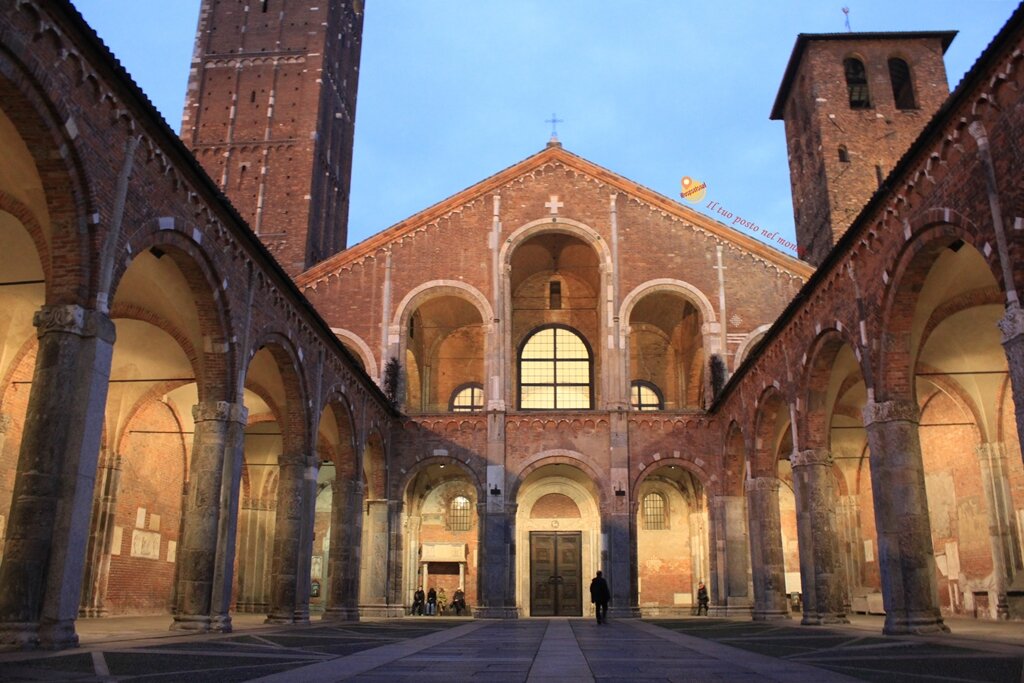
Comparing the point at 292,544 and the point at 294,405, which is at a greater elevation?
the point at 294,405

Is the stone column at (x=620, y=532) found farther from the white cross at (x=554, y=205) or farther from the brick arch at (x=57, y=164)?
the brick arch at (x=57, y=164)

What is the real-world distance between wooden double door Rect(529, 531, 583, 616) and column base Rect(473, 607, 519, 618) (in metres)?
4.06

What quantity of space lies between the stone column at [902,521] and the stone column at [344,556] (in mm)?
13068

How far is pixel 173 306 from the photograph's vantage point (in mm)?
15328

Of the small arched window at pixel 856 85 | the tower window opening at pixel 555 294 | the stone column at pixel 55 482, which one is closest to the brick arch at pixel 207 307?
the stone column at pixel 55 482

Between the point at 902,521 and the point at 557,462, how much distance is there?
13.7 m

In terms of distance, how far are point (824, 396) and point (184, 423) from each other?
665 inches

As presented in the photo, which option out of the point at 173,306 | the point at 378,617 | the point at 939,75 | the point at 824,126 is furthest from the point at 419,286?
the point at 939,75

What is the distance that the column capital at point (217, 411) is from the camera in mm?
14438

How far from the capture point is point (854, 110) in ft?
105

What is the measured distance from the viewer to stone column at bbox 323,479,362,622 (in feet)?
70.9

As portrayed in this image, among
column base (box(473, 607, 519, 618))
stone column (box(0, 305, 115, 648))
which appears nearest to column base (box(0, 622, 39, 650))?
stone column (box(0, 305, 115, 648))

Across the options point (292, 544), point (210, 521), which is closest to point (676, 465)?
point (292, 544)

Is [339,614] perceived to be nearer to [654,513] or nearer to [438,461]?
[438,461]
